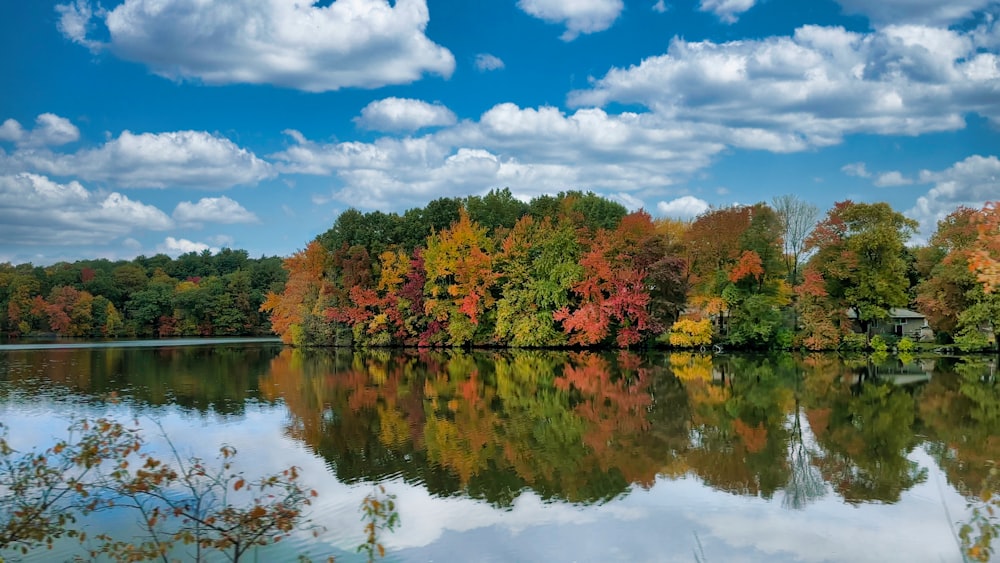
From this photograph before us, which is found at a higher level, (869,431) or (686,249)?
(686,249)

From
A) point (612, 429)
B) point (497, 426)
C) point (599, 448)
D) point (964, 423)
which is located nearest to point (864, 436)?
point (964, 423)

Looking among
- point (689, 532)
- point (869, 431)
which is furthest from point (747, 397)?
point (689, 532)

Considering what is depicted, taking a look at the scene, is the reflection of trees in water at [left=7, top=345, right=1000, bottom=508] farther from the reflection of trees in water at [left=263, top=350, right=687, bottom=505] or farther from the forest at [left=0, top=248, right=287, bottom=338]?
the forest at [left=0, top=248, right=287, bottom=338]

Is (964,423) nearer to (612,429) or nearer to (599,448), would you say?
(612,429)

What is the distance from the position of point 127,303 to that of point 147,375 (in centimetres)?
4449

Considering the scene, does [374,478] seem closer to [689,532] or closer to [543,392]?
[689,532]

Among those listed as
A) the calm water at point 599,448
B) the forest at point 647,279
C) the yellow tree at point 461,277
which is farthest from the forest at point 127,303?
the calm water at point 599,448

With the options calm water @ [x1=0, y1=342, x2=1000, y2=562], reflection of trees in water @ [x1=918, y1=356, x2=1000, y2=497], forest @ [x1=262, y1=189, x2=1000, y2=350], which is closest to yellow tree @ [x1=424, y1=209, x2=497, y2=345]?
forest @ [x1=262, y1=189, x2=1000, y2=350]

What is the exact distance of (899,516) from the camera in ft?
31.2

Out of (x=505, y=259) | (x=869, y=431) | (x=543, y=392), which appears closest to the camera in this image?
(x=869, y=431)

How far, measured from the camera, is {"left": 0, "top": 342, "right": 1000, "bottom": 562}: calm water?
8.73 meters

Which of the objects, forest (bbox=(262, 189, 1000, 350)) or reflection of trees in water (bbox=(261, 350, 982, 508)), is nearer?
reflection of trees in water (bbox=(261, 350, 982, 508))

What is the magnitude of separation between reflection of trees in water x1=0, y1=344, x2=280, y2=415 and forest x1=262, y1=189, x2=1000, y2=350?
9.95 m

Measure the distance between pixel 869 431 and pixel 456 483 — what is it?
9876 mm
